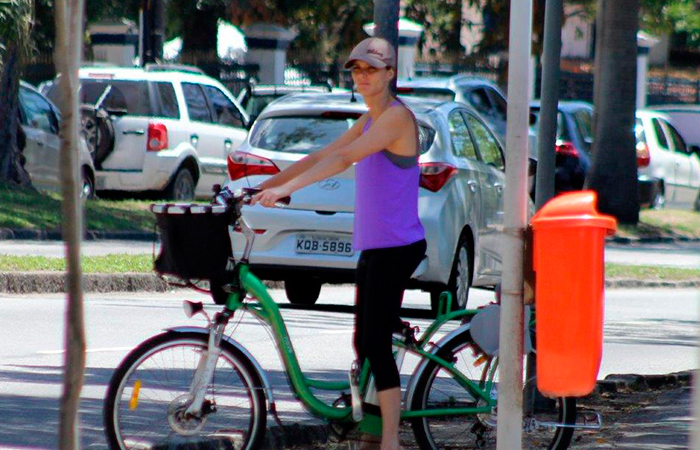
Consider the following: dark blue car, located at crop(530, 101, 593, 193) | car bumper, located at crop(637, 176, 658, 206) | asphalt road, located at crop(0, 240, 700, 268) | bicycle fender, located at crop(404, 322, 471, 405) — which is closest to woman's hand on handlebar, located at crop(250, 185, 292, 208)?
bicycle fender, located at crop(404, 322, 471, 405)

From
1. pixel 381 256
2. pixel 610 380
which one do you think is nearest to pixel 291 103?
pixel 610 380

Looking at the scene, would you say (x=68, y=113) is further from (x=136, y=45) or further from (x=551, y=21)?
(x=136, y=45)

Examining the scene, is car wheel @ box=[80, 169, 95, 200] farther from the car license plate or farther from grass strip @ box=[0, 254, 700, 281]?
the car license plate

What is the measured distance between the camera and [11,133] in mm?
18844

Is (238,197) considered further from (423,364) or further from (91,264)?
(91,264)

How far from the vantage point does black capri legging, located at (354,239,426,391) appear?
19.0ft

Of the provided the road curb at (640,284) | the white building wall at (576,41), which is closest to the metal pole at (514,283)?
the road curb at (640,284)

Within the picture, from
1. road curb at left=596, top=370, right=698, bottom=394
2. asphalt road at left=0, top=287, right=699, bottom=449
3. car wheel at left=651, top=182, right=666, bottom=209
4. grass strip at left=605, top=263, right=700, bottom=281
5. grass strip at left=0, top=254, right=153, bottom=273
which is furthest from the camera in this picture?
car wheel at left=651, top=182, right=666, bottom=209

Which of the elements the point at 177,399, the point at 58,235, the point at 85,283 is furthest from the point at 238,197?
the point at 58,235

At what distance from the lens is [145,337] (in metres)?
9.89

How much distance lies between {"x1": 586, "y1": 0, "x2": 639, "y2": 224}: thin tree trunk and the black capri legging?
16.5 meters

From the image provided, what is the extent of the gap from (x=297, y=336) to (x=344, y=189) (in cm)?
125

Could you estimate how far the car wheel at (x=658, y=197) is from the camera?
86.4 ft

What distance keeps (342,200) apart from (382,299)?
518 cm
